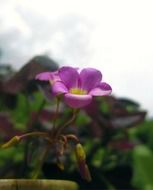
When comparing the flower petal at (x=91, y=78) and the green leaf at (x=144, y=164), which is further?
the flower petal at (x=91, y=78)

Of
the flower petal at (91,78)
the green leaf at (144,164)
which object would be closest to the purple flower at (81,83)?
the flower petal at (91,78)

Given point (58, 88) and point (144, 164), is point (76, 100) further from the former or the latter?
point (144, 164)

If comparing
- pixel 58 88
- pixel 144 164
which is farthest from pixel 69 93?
pixel 144 164

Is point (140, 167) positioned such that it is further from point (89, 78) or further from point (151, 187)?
point (89, 78)

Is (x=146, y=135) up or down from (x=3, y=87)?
down

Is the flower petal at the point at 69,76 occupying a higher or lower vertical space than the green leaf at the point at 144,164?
higher

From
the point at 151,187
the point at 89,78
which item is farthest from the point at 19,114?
the point at 151,187

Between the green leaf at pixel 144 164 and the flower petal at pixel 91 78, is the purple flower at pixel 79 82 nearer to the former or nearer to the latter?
the flower petal at pixel 91 78
